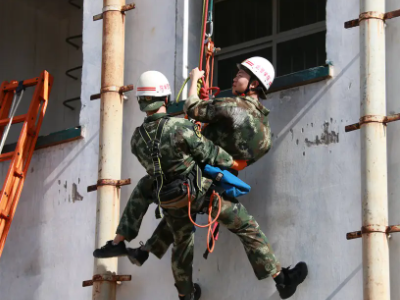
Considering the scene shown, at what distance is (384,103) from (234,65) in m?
2.70

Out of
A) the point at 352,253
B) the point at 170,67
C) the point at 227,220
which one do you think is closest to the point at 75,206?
Answer: the point at 170,67

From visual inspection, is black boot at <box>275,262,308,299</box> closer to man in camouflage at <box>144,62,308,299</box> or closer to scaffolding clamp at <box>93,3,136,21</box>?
man in camouflage at <box>144,62,308,299</box>

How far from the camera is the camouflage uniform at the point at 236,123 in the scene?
8.37 m

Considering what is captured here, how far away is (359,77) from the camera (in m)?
8.54

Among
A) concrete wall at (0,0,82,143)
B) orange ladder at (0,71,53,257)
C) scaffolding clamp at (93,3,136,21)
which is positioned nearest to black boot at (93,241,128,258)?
orange ladder at (0,71,53,257)

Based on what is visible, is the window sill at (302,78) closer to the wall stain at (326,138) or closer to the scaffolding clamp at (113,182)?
the wall stain at (326,138)

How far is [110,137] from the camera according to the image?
32.0 ft

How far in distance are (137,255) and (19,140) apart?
230 cm

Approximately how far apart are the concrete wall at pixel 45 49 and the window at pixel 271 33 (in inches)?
121

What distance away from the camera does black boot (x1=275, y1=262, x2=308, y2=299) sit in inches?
328

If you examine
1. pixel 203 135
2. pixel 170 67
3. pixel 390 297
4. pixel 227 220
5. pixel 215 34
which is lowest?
pixel 390 297

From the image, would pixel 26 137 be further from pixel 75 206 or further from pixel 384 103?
pixel 384 103

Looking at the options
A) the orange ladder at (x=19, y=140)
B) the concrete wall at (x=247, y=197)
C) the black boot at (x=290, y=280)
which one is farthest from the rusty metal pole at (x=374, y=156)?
the orange ladder at (x=19, y=140)

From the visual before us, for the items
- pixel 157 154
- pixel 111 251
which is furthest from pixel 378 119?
pixel 111 251
